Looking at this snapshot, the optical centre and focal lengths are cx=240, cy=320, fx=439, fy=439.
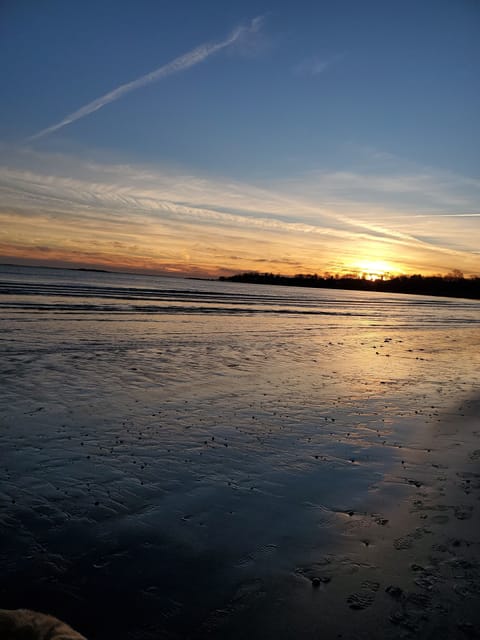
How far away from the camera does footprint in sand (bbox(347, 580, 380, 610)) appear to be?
12.0 feet

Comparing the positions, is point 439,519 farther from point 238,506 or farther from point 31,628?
point 31,628

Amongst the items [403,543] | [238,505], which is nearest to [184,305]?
[238,505]

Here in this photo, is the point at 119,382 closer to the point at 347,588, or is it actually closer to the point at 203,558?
the point at 203,558

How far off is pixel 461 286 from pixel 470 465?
199 m

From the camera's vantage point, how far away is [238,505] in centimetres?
536

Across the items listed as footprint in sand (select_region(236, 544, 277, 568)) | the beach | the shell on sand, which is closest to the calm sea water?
the beach

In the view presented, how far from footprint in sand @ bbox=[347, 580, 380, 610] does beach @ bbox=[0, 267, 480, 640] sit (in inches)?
0.6

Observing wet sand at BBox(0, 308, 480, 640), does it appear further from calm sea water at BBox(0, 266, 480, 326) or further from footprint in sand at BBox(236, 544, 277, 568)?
calm sea water at BBox(0, 266, 480, 326)

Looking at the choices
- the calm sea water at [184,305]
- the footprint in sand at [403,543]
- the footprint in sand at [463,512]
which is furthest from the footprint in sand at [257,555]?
the calm sea water at [184,305]

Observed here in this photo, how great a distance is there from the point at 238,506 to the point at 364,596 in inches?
75.2

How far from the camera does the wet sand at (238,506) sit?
11.7ft

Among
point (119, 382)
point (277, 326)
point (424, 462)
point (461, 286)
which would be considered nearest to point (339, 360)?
point (119, 382)

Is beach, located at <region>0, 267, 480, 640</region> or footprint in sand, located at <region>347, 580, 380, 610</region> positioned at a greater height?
footprint in sand, located at <region>347, 580, 380, 610</region>

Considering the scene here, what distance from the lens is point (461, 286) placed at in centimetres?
18450
